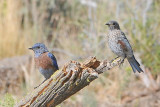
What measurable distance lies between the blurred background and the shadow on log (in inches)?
89.3

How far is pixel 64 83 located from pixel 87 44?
526 centimetres

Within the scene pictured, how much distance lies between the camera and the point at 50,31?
1102 centimetres

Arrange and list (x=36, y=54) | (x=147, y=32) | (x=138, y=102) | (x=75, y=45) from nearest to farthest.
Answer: (x=36, y=54)
(x=138, y=102)
(x=147, y=32)
(x=75, y=45)

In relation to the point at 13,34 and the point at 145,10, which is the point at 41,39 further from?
the point at 145,10

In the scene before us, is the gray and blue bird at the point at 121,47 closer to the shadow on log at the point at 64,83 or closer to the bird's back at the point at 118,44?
the bird's back at the point at 118,44

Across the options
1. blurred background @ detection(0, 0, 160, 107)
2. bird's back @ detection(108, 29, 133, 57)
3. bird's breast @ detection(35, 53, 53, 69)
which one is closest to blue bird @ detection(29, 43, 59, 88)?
bird's breast @ detection(35, 53, 53, 69)

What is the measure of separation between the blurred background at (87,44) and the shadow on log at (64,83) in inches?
89.3

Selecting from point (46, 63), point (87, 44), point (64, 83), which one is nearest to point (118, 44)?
point (46, 63)

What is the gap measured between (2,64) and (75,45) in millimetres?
1767

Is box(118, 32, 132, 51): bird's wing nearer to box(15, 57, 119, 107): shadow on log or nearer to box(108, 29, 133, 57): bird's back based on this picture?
box(108, 29, 133, 57): bird's back

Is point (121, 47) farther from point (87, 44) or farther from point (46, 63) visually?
point (87, 44)

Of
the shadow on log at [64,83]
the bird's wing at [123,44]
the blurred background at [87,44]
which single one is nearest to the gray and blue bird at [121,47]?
the bird's wing at [123,44]

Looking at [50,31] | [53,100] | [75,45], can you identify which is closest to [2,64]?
[75,45]

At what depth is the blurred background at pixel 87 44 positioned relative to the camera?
24.9 feet
